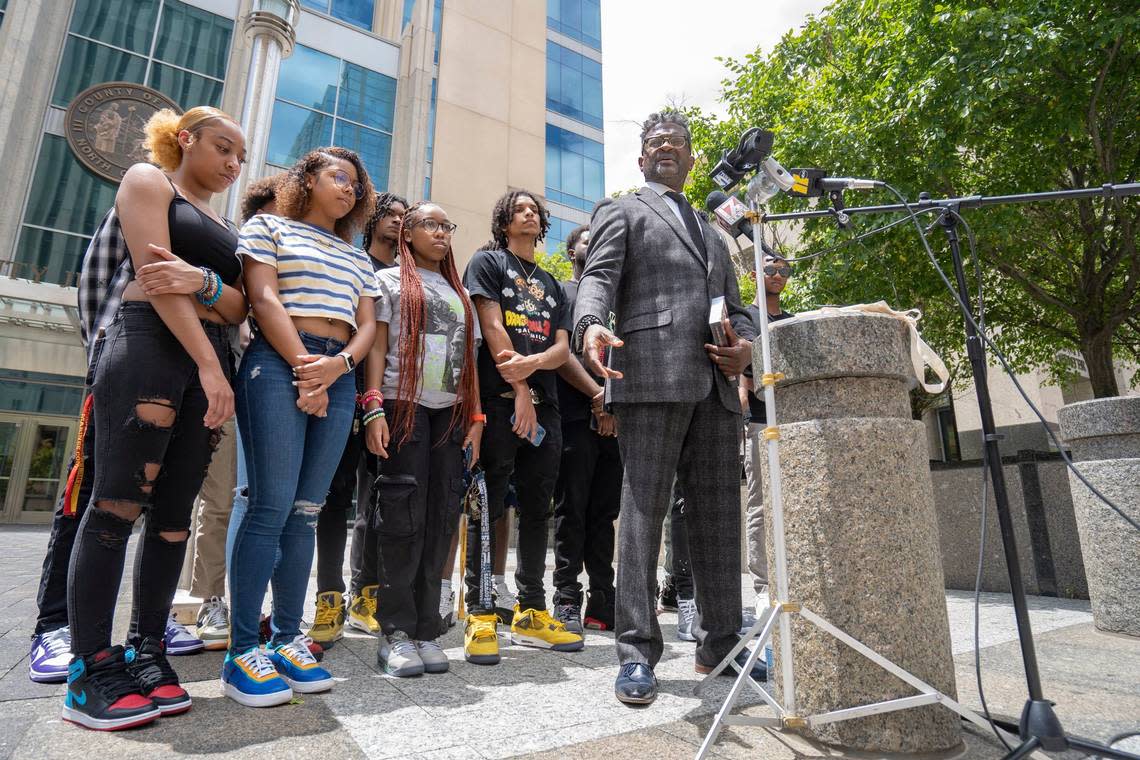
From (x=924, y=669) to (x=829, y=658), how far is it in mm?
277

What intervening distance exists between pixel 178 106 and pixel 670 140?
65.1 ft

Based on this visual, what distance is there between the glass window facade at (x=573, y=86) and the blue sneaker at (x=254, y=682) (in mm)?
29458

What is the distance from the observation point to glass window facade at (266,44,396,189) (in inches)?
806

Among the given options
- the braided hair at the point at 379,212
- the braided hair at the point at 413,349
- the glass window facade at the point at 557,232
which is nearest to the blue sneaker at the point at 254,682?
the braided hair at the point at 413,349

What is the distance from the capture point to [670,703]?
2.40m

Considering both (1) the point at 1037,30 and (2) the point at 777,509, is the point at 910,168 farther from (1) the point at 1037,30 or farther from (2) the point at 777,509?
(2) the point at 777,509

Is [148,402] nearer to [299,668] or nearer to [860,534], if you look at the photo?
[299,668]

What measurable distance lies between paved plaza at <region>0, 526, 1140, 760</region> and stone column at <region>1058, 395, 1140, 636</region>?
0.74 metres

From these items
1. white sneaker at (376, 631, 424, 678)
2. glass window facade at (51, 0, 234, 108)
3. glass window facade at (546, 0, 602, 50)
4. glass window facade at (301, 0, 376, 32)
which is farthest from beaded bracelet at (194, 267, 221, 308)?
glass window facade at (546, 0, 602, 50)

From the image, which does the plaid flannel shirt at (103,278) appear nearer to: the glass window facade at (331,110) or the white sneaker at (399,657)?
the white sneaker at (399,657)

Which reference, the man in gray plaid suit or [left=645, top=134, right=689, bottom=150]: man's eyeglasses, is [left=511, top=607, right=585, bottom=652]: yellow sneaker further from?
[left=645, top=134, right=689, bottom=150]: man's eyeglasses

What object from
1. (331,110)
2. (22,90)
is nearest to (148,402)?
(22,90)

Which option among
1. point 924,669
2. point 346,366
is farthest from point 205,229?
point 924,669

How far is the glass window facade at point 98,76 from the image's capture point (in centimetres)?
1742
